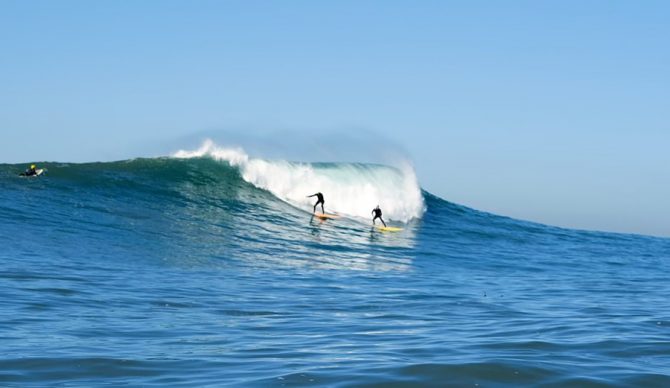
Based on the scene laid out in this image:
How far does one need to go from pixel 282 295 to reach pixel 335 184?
19.9 metres

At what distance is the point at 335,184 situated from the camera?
3094cm

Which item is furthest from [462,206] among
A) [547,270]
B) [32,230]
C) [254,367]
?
[254,367]

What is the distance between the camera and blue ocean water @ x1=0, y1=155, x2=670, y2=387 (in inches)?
245

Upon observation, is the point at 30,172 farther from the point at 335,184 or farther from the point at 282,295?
the point at 282,295

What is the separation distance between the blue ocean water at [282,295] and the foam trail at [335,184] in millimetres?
1570

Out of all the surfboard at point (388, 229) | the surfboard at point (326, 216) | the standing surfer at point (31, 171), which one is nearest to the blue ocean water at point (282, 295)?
the standing surfer at point (31, 171)

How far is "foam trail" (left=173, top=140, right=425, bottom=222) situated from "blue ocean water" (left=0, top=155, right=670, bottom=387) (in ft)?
5.15

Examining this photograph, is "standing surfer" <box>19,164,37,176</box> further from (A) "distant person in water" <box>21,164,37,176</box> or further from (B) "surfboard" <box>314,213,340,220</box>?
(B) "surfboard" <box>314,213,340,220</box>

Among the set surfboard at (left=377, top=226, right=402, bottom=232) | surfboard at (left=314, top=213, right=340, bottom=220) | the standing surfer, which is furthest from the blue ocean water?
surfboard at (left=314, top=213, right=340, bottom=220)

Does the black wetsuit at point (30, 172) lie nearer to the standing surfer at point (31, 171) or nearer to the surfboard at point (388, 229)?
the standing surfer at point (31, 171)

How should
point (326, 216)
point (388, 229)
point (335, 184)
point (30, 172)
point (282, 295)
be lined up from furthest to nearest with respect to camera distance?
1. point (335, 184)
2. point (326, 216)
3. point (388, 229)
4. point (30, 172)
5. point (282, 295)

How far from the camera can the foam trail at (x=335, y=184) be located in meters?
28.6

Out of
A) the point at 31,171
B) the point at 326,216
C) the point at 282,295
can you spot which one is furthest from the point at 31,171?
the point at 282,295

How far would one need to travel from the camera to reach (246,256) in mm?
16312
